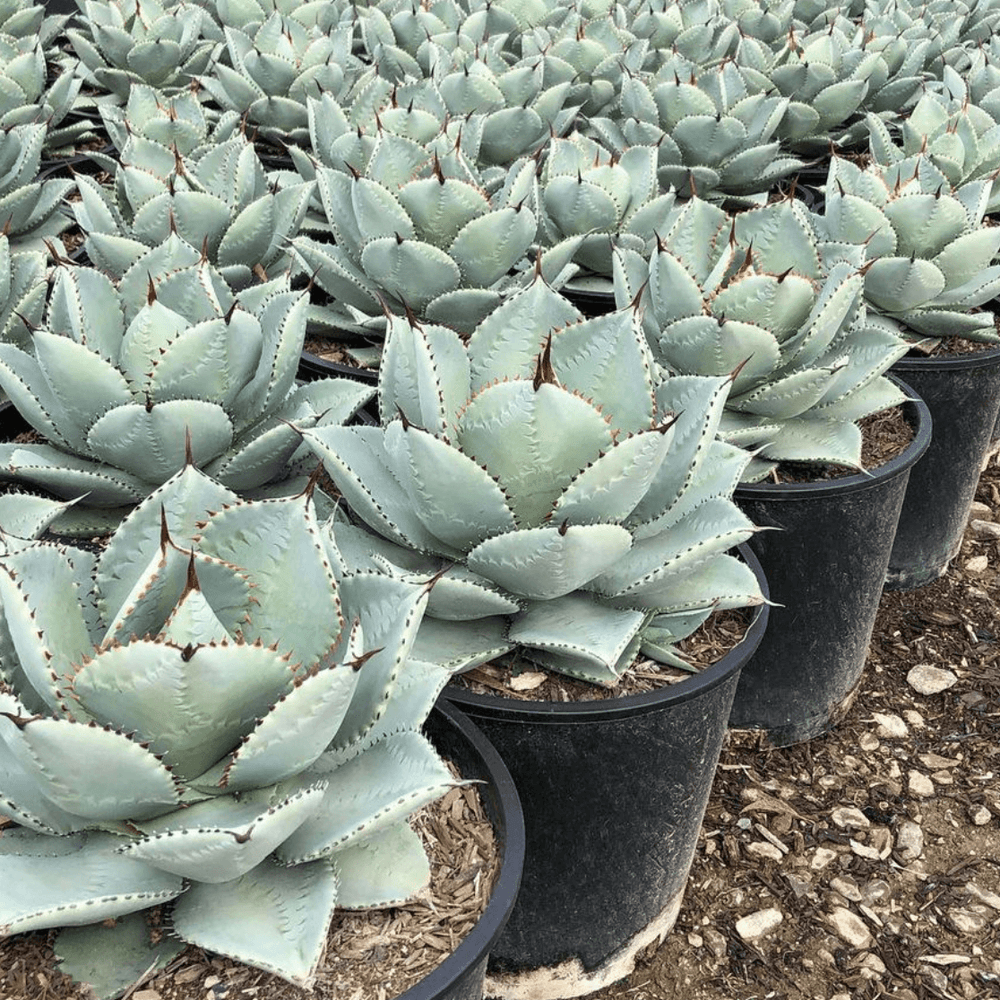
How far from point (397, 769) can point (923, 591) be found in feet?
6.76

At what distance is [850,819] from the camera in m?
2.14

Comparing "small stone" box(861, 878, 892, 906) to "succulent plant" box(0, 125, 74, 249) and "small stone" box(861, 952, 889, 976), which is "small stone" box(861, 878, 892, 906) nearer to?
"small stone" box(861, 952, 889, 976)

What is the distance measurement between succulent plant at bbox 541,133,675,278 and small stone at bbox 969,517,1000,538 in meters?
1.33

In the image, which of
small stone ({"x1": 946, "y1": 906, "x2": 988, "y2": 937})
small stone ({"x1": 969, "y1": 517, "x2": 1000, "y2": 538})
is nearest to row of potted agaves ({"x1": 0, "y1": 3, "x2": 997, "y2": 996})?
small stone ({"x1": 946, "y1": 906, "x2": 988, "y2": 937})

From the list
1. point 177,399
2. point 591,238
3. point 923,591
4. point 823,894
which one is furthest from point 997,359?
point 177,399

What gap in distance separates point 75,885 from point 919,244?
6.34 ft

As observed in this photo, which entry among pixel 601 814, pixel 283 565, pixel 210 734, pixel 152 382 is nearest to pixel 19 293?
pixel 152 382

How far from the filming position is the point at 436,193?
1.91m

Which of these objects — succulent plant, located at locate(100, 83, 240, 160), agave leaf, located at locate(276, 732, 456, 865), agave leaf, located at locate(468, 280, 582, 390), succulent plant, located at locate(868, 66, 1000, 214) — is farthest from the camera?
succulent plant, located at locate(868, 66, 1000, 214)

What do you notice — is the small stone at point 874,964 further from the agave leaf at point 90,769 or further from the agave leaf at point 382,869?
the agave leaf at point 90,769

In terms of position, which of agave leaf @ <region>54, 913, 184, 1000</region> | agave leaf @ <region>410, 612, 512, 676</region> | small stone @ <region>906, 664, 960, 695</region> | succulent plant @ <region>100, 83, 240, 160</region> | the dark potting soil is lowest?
small stone @ <region>906, 664, 960, 695</region>

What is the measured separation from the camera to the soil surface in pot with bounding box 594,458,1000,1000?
1.84 meters

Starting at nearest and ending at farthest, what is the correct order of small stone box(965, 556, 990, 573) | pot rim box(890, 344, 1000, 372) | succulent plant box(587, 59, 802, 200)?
pot rim box(890, 344, 1000, 372) < succulent plant box(587, 59, 802, 200) < small stone box(965, 556, 990, 573)

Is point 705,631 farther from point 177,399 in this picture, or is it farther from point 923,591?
point 923,591
